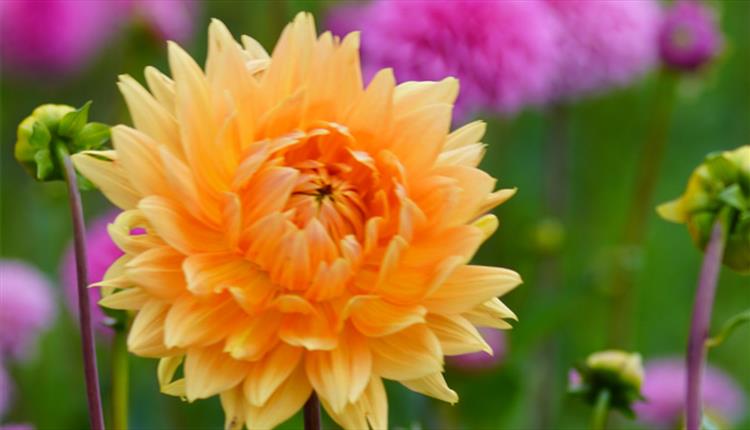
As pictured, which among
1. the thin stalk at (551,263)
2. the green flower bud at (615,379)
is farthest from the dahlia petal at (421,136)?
the thin stalk at (551,263)

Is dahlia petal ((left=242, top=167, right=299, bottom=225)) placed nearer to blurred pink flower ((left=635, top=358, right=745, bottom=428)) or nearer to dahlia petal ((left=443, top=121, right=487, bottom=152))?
dahlia petal ((left=443, top=121, right=487, bottom=152))

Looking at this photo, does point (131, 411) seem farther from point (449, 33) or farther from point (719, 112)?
point (719, 112)

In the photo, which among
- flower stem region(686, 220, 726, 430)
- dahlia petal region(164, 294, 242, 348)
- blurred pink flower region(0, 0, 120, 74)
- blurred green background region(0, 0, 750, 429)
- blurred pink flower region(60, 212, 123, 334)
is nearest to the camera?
dahlia petal region(164, 294, 242, 348)

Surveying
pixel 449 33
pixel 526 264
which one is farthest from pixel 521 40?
pixel 526 264

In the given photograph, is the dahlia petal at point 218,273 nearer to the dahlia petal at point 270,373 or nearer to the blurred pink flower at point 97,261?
the dahlia petal at point 270,373

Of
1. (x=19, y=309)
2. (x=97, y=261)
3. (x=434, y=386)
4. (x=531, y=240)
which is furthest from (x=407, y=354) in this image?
(x=19, y=309)

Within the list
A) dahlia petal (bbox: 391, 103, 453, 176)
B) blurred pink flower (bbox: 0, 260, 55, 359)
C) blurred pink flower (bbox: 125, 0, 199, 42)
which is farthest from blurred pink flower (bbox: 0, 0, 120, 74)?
dahlia petal (bbox: 391, 103, 453, 176)

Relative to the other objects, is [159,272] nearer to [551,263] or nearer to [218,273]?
[218,273]
